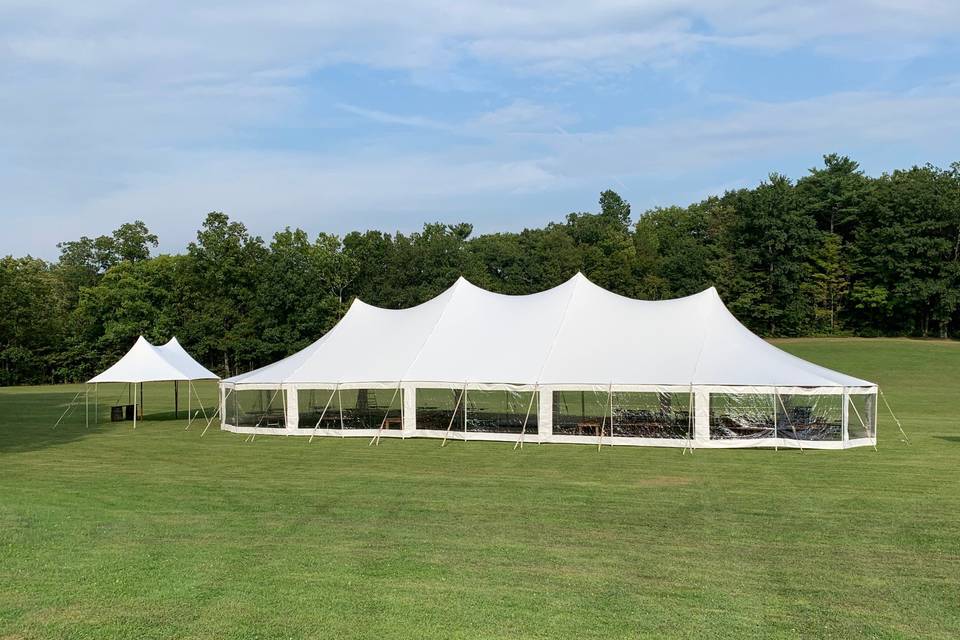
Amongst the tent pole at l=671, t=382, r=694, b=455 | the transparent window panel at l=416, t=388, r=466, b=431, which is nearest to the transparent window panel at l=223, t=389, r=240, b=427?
the transparent window panel at l=416, t=388, r=466, b=431

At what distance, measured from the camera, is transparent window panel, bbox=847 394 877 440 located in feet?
57.6

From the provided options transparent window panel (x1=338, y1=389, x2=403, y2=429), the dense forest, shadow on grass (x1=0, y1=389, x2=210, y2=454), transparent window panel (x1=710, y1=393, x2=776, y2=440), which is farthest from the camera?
the dense forest

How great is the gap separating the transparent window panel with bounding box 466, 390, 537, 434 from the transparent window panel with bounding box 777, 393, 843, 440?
539cm

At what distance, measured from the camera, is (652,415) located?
60.6ft

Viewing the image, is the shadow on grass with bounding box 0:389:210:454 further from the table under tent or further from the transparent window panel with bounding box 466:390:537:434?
the transparent window panel with bounding box 466:390:537:434

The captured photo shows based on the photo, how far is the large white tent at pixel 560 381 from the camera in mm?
17531

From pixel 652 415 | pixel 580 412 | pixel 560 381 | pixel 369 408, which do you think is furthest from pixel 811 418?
pixel 369 408

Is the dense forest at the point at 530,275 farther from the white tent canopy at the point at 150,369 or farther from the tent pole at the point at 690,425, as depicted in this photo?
the tent pole at the point at 690,425

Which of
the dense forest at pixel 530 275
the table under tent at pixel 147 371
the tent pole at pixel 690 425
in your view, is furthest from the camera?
the dense forest at pixel 530 275

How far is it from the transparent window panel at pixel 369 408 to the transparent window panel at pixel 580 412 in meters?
3.81

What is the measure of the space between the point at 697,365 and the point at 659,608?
40.3 ft

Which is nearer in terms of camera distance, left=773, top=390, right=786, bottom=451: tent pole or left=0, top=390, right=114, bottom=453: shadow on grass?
left=773, top=390, right=786, bottom=451: tent pole

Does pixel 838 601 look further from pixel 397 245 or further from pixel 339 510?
pixel 397 245

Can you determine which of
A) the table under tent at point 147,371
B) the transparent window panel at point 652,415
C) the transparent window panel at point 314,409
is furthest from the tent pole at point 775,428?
the table under tent at point 147,371
